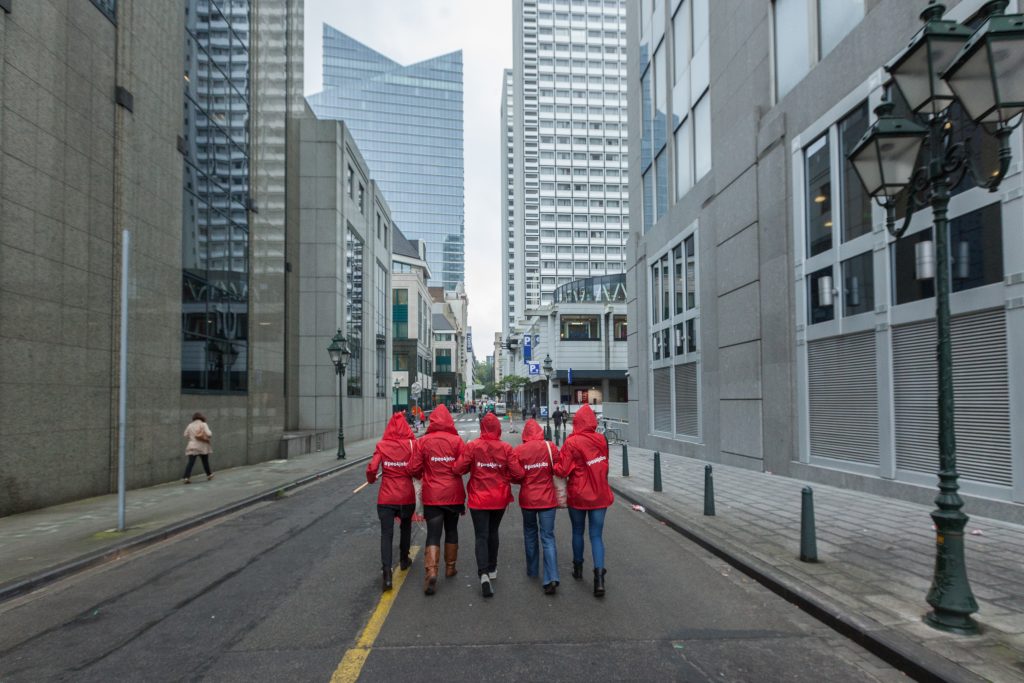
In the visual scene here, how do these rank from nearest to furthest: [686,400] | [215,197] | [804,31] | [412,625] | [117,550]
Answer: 1. [412,625]
2. [117,550]
3. [804,31]
4. [215,197]
5. [686,400]

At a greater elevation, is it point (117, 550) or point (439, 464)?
point (439, 464)

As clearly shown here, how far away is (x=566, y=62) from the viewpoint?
114 m

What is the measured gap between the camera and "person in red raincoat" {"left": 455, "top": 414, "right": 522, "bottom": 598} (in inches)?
229

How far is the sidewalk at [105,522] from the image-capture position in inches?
265

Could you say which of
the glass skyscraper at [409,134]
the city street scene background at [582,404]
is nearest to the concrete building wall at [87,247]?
the city street scene background at [582,404]

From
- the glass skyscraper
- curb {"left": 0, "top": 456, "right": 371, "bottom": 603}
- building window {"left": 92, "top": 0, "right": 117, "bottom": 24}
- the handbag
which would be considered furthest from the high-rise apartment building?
the handbag

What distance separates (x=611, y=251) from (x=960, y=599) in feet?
346

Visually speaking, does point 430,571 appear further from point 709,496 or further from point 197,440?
point 197,440

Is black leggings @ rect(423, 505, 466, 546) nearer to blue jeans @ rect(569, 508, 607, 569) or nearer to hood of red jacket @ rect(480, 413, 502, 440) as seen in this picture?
hood of red jacket @ rect(480, 413, 502, 440)

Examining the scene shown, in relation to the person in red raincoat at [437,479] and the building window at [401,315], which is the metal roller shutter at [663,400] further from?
the building window at [401,315]

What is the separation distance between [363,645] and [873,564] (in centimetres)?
555

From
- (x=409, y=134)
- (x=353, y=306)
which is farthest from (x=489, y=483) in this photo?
(x=409, y=134)

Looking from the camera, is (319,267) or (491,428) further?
(319,267)

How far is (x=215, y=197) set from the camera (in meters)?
17.8
